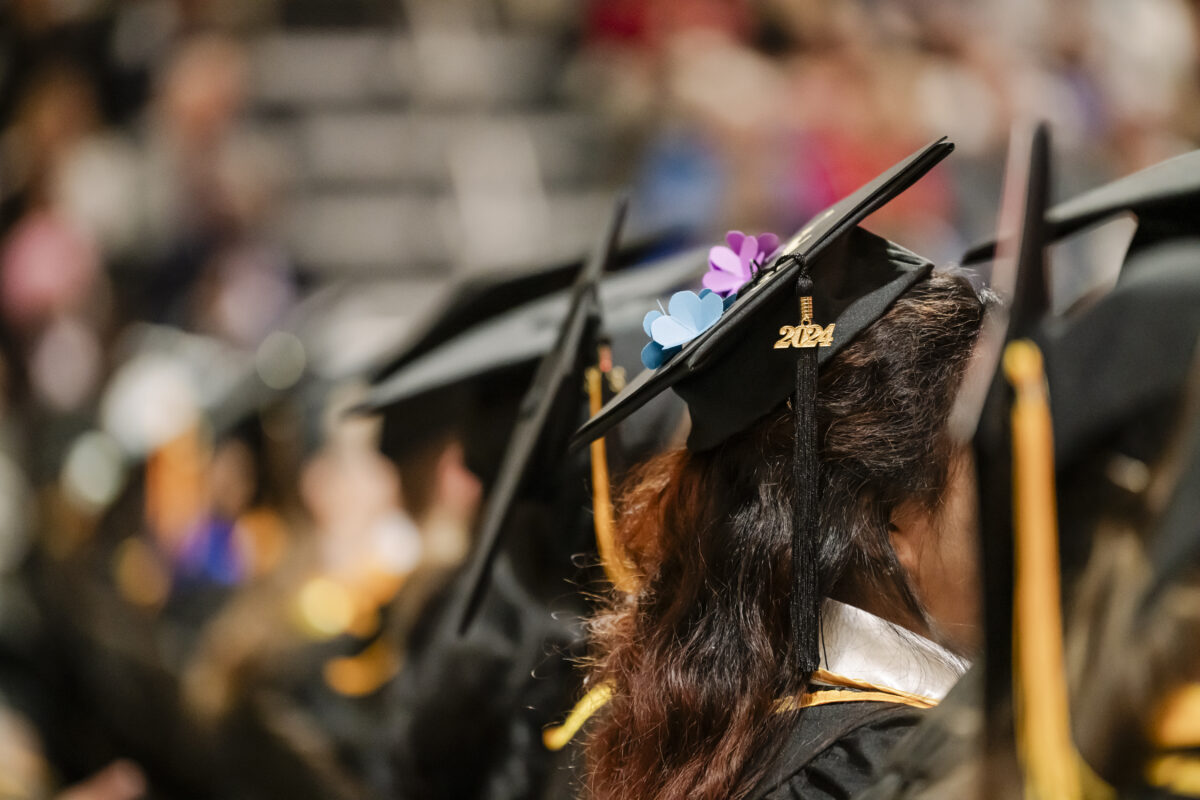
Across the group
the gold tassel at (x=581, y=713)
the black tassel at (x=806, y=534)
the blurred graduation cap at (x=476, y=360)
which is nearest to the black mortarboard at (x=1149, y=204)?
the black tassel at (x=806, y=534)

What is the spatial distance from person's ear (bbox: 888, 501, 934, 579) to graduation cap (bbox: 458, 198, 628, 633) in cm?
53

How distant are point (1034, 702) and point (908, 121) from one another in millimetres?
2704

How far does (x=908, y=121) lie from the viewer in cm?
317

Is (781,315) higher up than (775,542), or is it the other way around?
(781,315)

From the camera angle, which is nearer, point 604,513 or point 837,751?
point 837,751

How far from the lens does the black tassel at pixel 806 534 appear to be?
3.12ft

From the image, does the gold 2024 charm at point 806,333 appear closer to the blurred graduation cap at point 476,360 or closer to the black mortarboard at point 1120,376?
the black mortarboard at point 1120,376

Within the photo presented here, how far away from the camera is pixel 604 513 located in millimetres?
1325

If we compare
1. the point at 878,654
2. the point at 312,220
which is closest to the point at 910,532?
the point at 878,654

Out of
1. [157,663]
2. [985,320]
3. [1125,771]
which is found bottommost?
[157,663]

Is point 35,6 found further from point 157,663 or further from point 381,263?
point 157,663

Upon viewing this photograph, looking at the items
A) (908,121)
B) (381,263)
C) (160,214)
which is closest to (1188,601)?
(908,121)

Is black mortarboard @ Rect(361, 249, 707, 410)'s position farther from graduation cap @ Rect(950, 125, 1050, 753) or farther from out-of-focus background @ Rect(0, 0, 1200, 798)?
graduation cap @ Rect(950, 125, 1050, 753)

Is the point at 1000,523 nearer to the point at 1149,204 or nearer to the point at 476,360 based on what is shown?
the point at 1149,204
